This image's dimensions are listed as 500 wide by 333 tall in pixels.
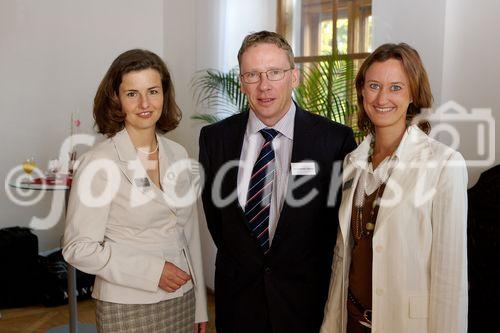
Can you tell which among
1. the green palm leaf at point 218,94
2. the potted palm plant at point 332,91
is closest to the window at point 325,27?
the potted palm plant at point 332,91

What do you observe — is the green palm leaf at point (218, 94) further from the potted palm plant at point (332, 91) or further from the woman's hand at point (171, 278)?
the woman's hand at point (171, 278)

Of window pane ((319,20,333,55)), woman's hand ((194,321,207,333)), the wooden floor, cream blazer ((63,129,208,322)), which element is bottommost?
the wooden floor

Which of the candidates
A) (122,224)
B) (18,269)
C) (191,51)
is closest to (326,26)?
(191,51)

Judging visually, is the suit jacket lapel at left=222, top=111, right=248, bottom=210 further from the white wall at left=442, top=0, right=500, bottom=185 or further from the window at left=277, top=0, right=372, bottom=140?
the white wall at left=442, top=0, right=500, bottom=185

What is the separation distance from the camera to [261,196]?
2.02 meters

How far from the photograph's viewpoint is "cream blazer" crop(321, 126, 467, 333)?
63.1 inches

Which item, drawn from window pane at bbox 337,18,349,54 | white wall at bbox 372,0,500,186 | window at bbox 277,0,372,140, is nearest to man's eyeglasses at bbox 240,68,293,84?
window at bbox 277,0,372,140

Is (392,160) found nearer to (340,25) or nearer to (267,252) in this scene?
(267,252)

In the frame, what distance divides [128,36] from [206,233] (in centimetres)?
239

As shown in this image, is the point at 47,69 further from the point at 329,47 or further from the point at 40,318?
the point at 329,47

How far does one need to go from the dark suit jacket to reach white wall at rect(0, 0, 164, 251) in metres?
3.81

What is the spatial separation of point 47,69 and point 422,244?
4.66 meters

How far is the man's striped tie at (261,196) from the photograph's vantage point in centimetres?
201

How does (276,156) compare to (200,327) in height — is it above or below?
above
